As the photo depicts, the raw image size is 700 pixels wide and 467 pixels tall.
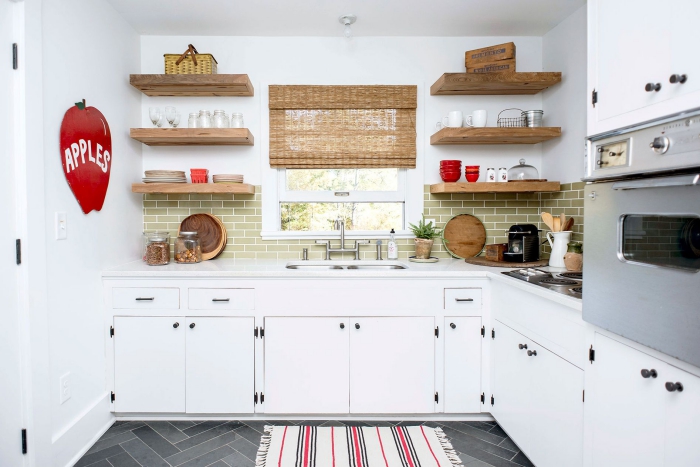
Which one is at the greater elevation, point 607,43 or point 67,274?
point 607,43

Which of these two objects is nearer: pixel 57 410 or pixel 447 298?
pixel 57 410

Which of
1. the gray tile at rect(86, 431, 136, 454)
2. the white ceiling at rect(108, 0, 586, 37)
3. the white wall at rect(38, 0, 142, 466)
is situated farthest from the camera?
the white ceiling at rect(108, 0, 586, 37)

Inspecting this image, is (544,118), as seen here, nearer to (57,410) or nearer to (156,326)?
(156,326)

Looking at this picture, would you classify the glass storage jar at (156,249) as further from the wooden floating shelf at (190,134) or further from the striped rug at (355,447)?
the striped rug at (355,447)

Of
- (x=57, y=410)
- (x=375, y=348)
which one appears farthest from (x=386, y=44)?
(x=57, y=410)

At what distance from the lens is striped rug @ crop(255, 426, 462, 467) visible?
6.99 ft

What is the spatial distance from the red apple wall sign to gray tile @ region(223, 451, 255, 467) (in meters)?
→ 1.54

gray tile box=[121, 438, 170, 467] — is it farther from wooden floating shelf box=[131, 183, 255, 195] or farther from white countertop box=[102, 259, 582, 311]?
wooden floating shelf box=[131, 183, 255, 195]

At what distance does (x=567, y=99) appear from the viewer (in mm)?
2812

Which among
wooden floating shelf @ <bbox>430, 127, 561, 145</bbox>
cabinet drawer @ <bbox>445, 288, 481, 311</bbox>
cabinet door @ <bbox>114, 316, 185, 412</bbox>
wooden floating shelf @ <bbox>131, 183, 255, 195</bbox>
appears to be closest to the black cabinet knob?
cabinet drawer @ <bbox>445, 288, 481, 311</bbox>

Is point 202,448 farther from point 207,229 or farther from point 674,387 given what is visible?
point 674,387

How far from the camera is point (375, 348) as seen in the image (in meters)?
2.49

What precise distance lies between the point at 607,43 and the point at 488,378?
1.84 meters

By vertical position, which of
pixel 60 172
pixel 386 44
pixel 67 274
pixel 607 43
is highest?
pixel 386 44
